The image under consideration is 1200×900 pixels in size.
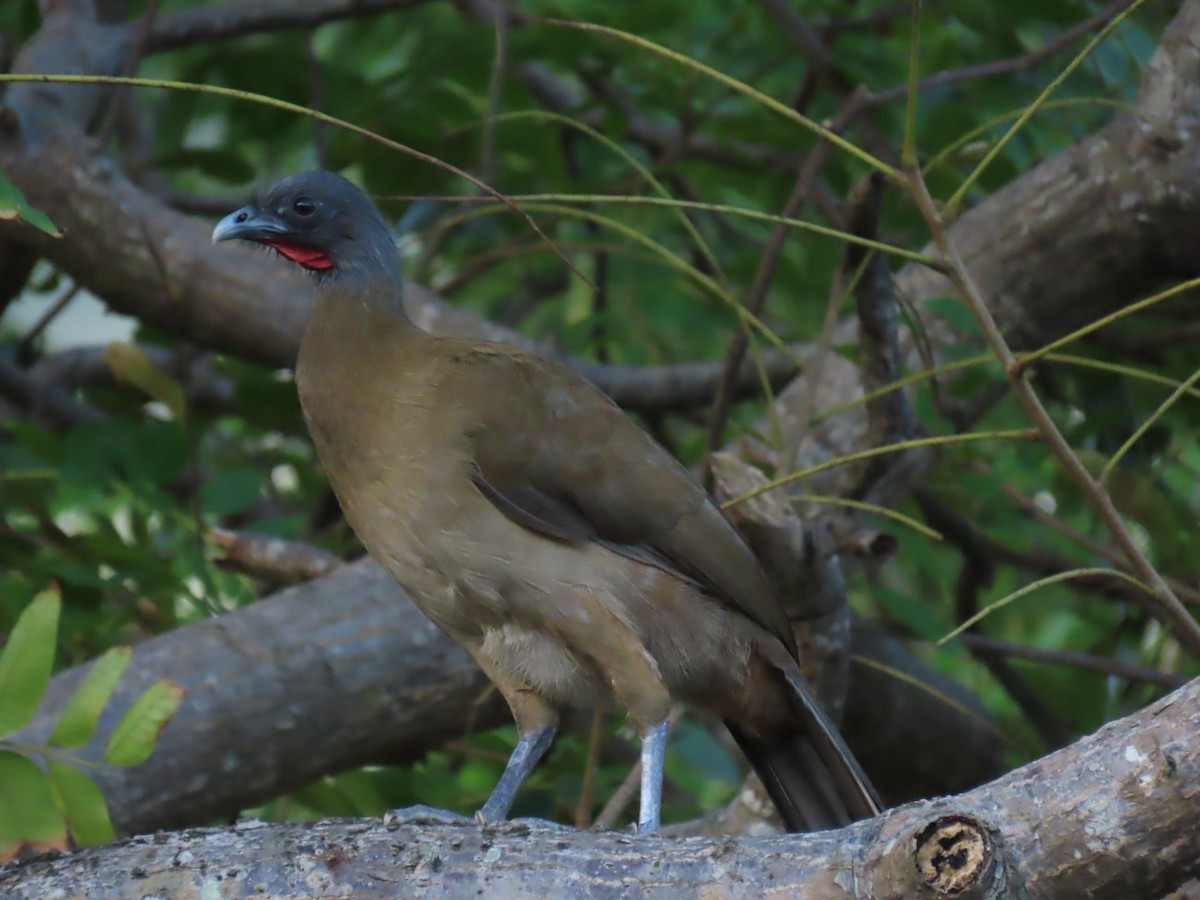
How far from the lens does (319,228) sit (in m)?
3.57

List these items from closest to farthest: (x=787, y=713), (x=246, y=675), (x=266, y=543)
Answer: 1. (x=787, y=713)
2. (x=246, y=675)
3. (x=266, y=543)

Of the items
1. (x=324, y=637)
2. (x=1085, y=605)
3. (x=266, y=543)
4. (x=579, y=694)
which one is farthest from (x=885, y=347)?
(x=1085, y=605)

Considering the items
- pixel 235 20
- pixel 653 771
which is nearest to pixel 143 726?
pixel 653 771

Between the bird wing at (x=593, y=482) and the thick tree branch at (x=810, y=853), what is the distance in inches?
39.3

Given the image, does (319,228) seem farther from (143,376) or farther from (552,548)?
(552,548)

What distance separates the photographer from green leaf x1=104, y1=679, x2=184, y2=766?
2486mm

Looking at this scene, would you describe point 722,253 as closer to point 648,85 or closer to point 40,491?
point 648,85

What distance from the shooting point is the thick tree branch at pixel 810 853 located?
68.7 inches

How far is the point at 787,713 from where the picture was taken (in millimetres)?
3363

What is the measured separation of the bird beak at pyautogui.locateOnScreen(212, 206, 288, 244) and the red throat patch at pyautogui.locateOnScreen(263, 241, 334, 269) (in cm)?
3

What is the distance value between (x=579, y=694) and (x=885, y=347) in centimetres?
96

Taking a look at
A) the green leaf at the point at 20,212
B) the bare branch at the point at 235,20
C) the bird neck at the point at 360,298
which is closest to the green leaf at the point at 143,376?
the bird neck at the point at 360,298

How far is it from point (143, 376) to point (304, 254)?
2.55 ft

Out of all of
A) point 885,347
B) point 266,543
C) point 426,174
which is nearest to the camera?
point 885,347
